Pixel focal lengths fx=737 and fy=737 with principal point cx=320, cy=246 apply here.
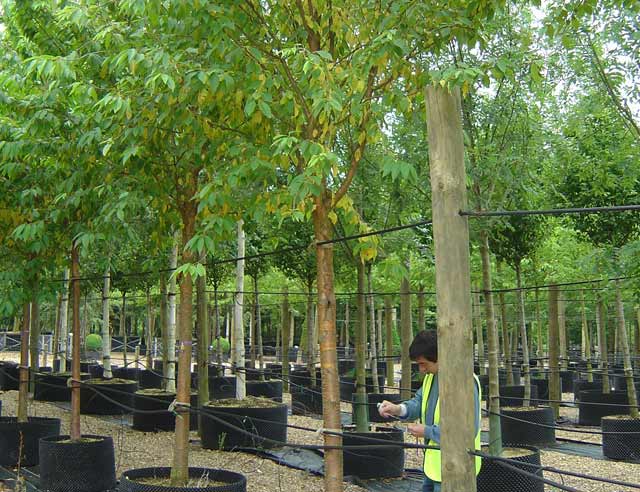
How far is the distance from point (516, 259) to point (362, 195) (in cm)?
416

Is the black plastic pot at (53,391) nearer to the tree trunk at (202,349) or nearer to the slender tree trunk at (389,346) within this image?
the tree trunk at (202,349)

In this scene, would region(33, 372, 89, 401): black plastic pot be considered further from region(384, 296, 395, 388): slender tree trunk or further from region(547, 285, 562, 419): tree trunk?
region(547, 285, 562, 419): tree trunk

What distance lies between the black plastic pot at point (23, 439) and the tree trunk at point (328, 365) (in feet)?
14.1

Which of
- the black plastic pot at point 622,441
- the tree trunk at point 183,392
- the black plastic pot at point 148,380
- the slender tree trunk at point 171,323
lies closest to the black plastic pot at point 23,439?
the tree trunk at point 183,392

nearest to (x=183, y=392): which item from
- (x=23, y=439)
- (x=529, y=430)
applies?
(x=23, y=439)

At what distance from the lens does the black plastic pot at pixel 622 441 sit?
26.8ft

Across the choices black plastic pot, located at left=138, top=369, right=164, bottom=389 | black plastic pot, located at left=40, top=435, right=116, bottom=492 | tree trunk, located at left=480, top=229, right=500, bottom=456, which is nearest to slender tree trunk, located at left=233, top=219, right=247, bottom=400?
black plastic pot, located at left=40, top=435, right=116, bottom=492

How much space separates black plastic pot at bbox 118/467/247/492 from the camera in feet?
15.3

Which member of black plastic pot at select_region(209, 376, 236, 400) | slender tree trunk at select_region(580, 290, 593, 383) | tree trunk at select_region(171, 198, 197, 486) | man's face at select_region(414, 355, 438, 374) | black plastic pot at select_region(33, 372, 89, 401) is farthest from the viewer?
slender tree trunk at select_region(580, 290, 593, 383)

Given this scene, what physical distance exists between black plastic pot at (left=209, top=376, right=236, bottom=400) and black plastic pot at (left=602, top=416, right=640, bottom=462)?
620cm

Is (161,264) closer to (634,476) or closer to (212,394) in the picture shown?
(212,394)

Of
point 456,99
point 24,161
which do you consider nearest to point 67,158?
point 24,161

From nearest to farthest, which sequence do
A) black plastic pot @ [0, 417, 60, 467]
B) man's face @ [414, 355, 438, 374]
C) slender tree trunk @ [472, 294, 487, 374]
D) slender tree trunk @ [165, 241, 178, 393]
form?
1. man's face @ [414, 355, 438, 374]
2. black plastic pot @ [0, 417, 60, 467]
3. slender tree trunk @ [165, 241, 178, 393]
4. slender tree trunk @ [472, 294, 487, 374]

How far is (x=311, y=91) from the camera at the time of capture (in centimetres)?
381
